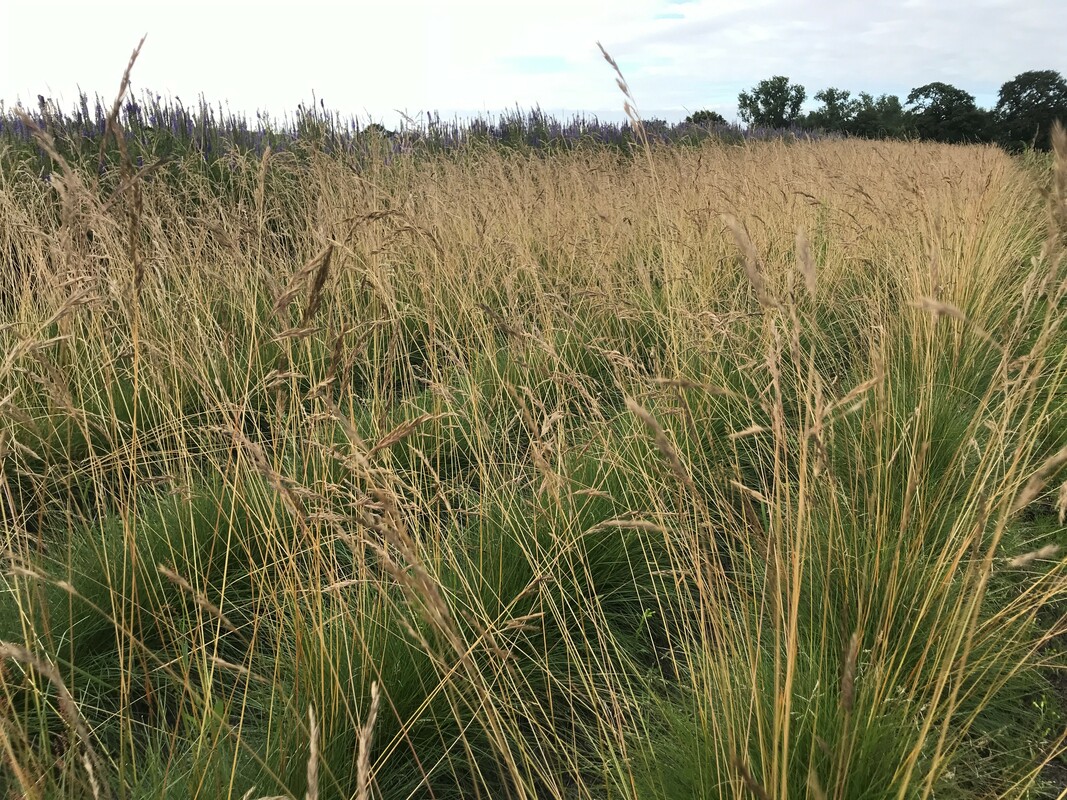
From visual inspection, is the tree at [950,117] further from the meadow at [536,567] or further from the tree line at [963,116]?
the meadow at [536,567]

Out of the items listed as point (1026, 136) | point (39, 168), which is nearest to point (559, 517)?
point (39, 168)

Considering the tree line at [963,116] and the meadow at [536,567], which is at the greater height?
the tree line at [963,116]

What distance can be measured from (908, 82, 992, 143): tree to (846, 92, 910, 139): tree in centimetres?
91

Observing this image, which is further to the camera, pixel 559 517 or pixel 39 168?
pixel 39 168

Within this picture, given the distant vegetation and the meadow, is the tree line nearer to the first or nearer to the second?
the distant vegetation

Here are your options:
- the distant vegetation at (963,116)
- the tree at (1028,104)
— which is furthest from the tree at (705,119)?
the tree at (1028,104)

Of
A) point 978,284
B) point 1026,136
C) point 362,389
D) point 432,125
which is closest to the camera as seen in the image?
point 362,389

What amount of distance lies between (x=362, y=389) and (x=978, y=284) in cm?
338

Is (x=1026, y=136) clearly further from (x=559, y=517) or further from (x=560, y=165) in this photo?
(x=559, y=517)

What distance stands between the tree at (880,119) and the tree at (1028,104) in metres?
3.74

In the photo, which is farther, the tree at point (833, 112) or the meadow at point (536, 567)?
the tree at point (833, 112)

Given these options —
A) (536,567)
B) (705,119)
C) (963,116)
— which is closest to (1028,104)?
(963,116)

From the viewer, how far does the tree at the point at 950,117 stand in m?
29.1

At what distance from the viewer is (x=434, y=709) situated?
145 centimetres
